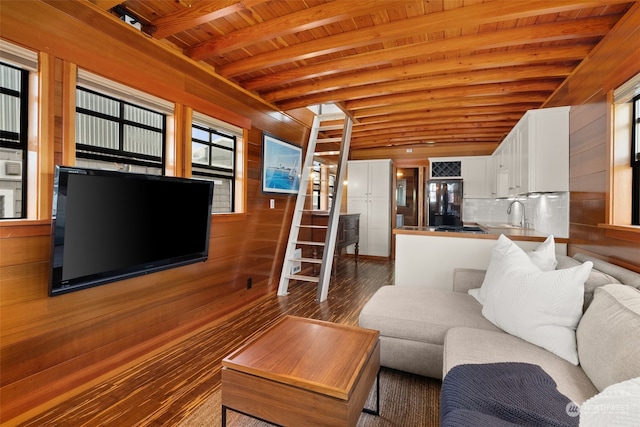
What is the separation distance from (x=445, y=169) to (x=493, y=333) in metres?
5.16

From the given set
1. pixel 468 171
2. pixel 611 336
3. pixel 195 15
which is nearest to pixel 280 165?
pixel 195 15

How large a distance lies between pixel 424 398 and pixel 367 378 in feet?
2.17

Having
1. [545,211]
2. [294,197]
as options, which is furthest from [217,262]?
[545,211]

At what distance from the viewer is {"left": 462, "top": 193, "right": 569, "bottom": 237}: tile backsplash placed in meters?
2.91

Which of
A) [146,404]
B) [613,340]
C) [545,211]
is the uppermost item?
[545,211]

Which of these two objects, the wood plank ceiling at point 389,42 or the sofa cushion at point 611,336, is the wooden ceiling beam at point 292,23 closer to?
the wood plank ceiling at point 389,42

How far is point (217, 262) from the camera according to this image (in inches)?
122

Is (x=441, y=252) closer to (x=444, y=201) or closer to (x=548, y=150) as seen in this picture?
(x=548, y=150)

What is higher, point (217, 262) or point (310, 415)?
point (217, 262)

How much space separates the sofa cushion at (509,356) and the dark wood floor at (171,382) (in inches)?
58.5

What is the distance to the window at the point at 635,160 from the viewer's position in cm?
189

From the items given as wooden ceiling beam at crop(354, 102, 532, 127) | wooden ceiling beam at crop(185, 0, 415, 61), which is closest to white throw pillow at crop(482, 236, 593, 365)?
wooden ceiling beam at crop(185, 0, 415, 61)

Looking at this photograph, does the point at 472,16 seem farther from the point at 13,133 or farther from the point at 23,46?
the point at 13,133

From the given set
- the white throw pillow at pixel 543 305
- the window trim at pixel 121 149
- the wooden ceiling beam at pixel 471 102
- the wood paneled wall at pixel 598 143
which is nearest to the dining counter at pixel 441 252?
the wood paneled wall at pixel 598 143
